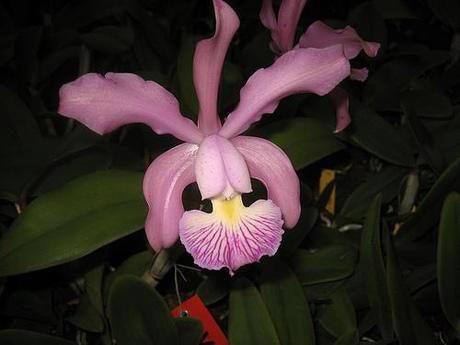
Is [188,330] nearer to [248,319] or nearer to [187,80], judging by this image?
[248,319]

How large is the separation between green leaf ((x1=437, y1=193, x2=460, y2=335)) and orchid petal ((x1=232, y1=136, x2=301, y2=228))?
0.29 meters

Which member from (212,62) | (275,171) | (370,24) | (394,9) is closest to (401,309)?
(275,171)

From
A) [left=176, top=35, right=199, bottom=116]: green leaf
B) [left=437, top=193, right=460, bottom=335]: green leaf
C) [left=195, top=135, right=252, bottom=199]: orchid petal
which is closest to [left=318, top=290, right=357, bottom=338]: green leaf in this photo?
[left=437, top=193, right=460, bottom=335]: green leaf

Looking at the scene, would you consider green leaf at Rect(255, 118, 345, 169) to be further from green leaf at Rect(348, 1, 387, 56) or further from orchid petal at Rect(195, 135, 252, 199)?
green leaf at Rect(348, 1, 387, 56)

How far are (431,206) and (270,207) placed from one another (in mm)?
500

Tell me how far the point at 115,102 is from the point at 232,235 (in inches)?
12.3

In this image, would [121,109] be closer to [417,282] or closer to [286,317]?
[286,317]

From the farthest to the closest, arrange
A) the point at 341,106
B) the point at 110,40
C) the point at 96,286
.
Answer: the point at 110,40
the point at 96,286
the point at 341,106

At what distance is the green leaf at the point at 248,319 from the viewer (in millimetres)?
992

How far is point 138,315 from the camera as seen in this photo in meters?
0.90

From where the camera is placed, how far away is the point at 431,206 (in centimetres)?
123

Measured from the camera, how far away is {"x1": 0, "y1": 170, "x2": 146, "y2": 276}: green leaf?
0.98 metres

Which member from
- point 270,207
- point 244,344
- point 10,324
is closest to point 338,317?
point 244,344

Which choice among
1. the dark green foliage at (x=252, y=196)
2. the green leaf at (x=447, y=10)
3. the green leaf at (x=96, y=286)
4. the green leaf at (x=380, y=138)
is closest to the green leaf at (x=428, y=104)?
the dark green foliage at (x=252, y=196)
